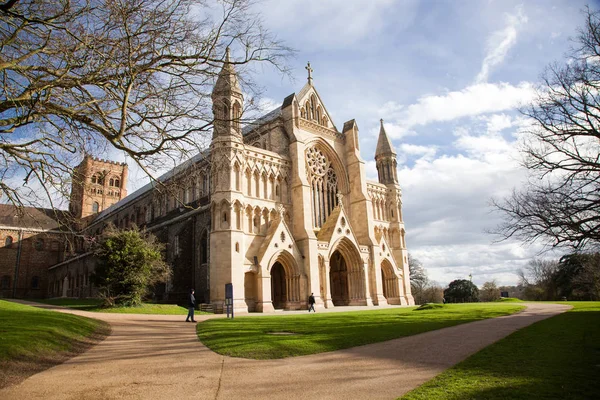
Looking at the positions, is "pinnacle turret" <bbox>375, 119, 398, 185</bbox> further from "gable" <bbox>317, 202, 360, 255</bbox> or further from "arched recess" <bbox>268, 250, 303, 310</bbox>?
"arched recess" <bbox>268, 250, 303, 310</bbox>

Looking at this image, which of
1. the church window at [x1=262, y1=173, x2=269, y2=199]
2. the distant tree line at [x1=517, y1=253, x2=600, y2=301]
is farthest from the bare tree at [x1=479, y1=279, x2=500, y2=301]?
the church window at [x1=262, y1=173, x2=269, y2=199]

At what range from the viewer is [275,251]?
28.9 meters

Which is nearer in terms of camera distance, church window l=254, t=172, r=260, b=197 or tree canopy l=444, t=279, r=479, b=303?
church window l=254, t=172, r=260, b=197

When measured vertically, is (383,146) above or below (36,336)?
above

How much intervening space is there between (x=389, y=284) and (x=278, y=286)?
465 inches

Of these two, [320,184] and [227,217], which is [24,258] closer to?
[227,217]

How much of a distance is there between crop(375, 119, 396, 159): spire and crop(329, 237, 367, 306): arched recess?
1365 cm

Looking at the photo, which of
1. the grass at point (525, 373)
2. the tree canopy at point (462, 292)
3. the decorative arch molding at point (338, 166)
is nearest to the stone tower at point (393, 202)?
the decorative arch molding at point (338, 166)

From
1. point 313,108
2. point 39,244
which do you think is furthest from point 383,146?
point 39,244

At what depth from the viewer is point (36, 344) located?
9.08 metres

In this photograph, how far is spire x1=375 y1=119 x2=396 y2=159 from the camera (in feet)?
142

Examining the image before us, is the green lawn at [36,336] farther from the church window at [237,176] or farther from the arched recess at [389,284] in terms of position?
the arched recess at [389,284]

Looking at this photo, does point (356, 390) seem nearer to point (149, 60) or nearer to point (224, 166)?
point (149, 60)

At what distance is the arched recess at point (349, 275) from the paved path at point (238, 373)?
23339 millimetres
